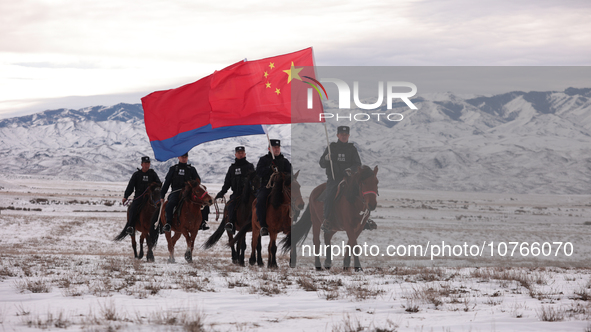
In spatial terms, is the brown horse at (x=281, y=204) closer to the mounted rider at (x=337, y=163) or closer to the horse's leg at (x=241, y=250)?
the mounted rider at (x=337, y=163)

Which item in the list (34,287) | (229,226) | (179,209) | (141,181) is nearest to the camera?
(34,287)

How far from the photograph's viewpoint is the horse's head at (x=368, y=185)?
11.7 m

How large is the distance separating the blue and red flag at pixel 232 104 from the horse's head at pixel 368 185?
1.93 metres

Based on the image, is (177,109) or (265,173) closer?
(265,173)

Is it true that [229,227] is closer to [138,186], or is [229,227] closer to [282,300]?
[138,186]

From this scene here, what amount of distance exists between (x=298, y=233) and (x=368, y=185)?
271 centimetres

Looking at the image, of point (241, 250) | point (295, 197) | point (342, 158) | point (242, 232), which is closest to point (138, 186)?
point (241, 250)

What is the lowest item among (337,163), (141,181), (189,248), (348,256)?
(189,248)

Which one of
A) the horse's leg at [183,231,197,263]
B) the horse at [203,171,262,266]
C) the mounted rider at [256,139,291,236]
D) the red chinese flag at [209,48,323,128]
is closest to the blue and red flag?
the red chinese flag at [209,48,323,128]

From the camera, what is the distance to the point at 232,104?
1392 centimetres

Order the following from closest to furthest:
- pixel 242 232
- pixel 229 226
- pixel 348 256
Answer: pixel 348 256 < pixel 242 232 < pixel 229 226

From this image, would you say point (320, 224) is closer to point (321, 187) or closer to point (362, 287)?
point (321, 187)

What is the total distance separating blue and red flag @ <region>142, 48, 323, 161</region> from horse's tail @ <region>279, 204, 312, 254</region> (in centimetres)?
255

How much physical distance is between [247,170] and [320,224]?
237cm
